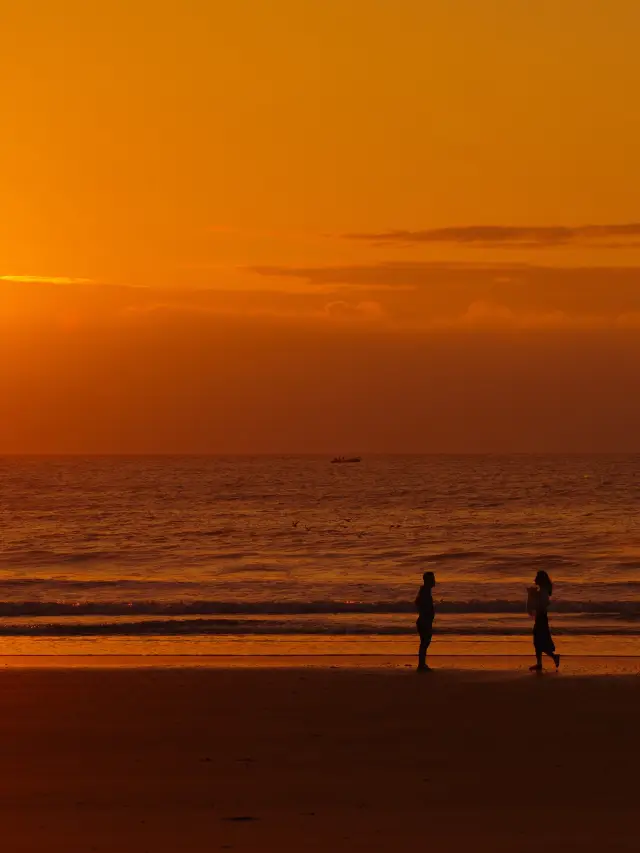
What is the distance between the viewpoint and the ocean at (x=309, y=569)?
28484 mm

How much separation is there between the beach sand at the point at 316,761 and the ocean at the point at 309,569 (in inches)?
225

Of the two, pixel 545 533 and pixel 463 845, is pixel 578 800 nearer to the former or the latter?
pixel 463 845

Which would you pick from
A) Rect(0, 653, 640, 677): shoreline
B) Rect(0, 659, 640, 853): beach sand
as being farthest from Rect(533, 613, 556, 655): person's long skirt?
Rect(0, 659, 640, 853): beach sand

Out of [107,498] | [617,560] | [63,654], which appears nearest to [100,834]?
[63,654]

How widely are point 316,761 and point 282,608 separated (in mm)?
22082

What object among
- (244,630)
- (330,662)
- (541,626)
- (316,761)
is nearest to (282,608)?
(244,630)

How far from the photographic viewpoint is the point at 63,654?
24.6 metres

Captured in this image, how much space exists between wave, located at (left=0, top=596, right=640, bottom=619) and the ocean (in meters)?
0.09

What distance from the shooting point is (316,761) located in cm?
1448

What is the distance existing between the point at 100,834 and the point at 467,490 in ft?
370

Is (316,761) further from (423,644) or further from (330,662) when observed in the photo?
(330,662)

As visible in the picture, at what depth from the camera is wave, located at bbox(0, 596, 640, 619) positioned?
116 ft

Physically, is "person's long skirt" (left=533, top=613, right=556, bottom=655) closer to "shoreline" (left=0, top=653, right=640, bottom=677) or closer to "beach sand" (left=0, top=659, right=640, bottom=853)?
"shoreline" (left=0, top=653, right=640, bottom=677)

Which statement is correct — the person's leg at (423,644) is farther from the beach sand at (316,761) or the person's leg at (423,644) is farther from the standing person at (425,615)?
the beach sand at (316,761)
